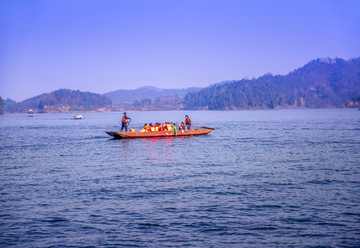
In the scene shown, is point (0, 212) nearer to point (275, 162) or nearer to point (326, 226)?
point (326, 226)

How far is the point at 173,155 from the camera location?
3678 cm

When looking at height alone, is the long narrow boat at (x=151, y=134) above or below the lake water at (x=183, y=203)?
above

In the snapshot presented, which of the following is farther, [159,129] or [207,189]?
[159,129]

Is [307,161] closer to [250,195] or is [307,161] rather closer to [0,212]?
[250,195]

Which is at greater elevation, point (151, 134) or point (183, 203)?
point (151, 134)

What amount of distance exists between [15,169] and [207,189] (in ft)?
56.7

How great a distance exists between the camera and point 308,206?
58.2ft

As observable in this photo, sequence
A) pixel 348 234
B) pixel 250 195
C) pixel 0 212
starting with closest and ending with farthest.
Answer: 1. pixel 348 234
2. pixel 0 212
3. pixel 250 195

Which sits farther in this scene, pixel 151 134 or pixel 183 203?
pixel 151 134

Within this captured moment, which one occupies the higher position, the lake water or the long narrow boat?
the long narrow boat

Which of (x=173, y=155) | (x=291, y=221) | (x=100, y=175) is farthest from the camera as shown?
(x=173, y=155)

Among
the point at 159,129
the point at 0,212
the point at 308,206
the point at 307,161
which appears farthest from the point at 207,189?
the point at 159,129

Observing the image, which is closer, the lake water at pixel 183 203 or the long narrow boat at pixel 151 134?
the lake water at pixel 183 203

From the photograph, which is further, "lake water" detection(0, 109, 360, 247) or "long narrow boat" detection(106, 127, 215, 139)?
"long narrow boat" detection(106, 127, 215, 139)
